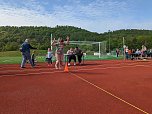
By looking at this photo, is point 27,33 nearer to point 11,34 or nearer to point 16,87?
point 11,34

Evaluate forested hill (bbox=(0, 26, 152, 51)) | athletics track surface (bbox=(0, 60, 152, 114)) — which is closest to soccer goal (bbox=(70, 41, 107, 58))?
forested hill (bbox=(0, 26, 152, 51))

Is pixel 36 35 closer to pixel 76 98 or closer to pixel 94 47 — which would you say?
pixel 94 47

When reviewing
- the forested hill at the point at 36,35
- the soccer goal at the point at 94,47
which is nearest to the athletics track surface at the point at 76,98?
the soccer goal at the point at 94,47

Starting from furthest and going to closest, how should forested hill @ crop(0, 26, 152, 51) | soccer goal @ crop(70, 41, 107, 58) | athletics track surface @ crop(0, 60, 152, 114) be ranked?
forested hill @ crop(0, 26, 152, 51)
soccer goal @ crop(70, 41, 107, 58)
athletics track surface @ crop(0, 60, 152, 114)

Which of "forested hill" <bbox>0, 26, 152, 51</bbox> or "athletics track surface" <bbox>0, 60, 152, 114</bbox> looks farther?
"forested hill" <bbox>0, 26, 152, 51</bbox>

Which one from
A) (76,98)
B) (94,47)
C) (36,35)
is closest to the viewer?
(76,98)

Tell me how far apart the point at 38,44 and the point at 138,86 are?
56.6m

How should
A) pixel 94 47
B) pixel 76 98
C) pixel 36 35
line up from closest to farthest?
pixel 76 98 < pixel 94 47 < pixel 36 35

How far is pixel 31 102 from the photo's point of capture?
7.26 meters

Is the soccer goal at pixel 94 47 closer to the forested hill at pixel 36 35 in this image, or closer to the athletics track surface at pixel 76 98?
the forested hill at pixel 36 35

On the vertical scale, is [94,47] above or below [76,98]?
above

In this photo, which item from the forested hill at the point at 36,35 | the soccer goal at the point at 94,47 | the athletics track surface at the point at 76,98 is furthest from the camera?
the forested hill at the point at 36,35

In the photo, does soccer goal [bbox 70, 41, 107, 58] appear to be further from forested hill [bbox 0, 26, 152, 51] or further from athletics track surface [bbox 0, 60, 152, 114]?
athletics track surface [bbox 0, 60, 152, 114]

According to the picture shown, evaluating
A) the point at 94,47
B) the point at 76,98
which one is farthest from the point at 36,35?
the point at 76,98
